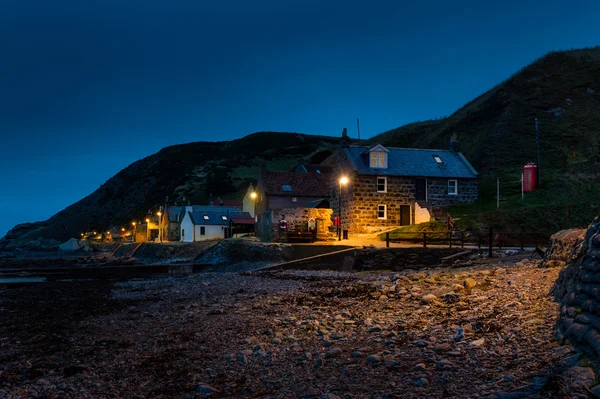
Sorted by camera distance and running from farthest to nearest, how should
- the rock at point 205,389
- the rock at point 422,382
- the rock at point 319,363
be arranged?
the rock at point 319,363 → the rock at point 205,389 → the rock at point 422,382

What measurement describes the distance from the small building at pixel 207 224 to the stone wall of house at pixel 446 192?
3783 centimetres

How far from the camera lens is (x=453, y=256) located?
2631cm

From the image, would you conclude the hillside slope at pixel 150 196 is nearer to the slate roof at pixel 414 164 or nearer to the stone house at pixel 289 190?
the stone house at pixel 289 190

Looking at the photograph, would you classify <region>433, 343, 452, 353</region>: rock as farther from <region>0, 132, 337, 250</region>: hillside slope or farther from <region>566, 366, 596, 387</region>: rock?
<region>0, 132, 337, 250</region>: hillside slope

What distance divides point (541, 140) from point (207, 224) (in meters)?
54.2

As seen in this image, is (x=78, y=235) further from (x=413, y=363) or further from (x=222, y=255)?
(x=413, y=363)

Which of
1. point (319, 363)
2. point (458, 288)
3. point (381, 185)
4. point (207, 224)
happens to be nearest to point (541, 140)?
point (381, 185)

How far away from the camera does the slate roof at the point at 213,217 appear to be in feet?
261

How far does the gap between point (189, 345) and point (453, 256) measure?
1887cm

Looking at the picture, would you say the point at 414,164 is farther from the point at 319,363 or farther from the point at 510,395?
the point at 510,395

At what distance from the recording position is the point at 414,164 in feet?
159

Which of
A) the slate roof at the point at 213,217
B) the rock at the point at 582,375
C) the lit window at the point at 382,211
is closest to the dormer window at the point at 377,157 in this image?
the lit window at the point at 382,211

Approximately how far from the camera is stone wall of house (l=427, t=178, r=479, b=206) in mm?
46938

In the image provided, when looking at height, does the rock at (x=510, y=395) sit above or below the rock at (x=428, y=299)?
below
